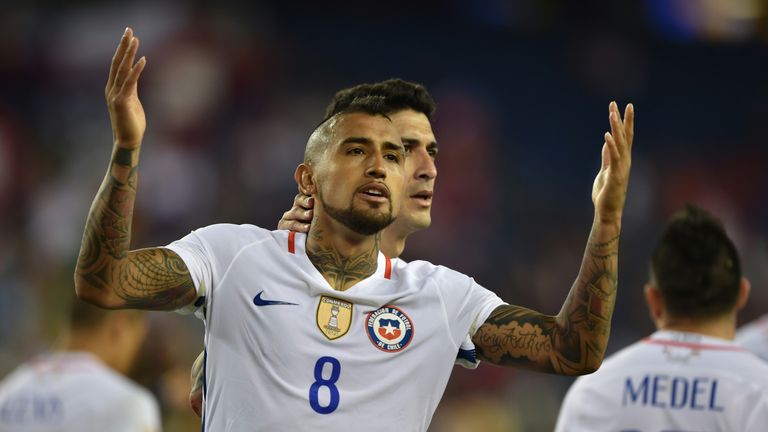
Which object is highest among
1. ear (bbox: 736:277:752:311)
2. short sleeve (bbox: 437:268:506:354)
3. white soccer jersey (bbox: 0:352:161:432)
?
ear (bbox: 736:277:752:311)

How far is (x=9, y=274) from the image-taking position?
10.7 metres

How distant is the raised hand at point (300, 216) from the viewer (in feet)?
12.9

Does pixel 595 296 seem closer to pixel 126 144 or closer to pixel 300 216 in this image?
pixel 300 216

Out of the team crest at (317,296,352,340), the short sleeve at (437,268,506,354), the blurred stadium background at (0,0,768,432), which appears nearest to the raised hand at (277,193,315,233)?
the team crest at (317,296,352,340)

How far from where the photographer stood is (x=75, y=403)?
502 centimetres

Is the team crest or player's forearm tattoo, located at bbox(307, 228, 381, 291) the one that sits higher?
player's forearm tattoo, located at bbox(307, 228, 381, 291)

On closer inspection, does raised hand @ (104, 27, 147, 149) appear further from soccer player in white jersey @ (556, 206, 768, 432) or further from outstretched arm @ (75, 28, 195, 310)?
soccer player in white jersey @ (556, 206, 768, 432)

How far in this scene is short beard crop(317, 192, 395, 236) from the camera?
145 inches

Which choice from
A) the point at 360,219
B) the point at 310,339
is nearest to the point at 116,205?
the point at 310,339

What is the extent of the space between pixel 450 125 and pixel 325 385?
1001 cm

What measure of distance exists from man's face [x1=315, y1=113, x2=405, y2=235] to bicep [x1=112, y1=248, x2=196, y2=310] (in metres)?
0.62

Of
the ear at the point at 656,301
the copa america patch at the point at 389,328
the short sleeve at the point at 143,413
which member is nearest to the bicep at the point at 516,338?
the copa america patch at the point at 389,328

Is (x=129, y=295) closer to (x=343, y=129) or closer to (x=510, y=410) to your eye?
(x=343, y=129)

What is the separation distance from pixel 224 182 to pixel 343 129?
27.0 feet
